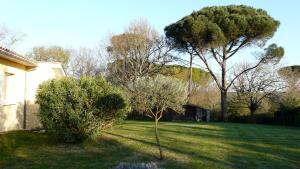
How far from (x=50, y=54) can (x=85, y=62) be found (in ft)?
15.0

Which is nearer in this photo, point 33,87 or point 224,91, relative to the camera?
point 33,87

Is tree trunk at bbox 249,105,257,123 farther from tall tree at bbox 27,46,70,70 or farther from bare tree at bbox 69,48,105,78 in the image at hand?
tall tree at bbox 27,46,70,70

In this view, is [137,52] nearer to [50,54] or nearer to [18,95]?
[50,54]

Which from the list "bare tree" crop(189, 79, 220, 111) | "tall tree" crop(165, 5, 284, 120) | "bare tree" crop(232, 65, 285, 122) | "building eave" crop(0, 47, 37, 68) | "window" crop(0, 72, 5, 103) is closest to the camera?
"building eave" crop(0, 47, 37, 68)

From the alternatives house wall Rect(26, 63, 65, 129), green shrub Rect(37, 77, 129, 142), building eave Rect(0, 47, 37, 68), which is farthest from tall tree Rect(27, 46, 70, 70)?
green shrub Rect(37, 77, 129, 142)

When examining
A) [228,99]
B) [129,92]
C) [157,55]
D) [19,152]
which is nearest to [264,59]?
[228,99]

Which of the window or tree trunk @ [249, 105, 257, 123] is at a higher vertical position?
the window

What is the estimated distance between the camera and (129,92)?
16.1 metres

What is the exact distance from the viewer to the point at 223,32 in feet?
133

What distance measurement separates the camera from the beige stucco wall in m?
15.4

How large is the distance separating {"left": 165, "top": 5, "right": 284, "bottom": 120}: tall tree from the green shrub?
2782 cm

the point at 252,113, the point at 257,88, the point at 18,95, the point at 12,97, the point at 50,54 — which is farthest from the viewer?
the point at 50,54

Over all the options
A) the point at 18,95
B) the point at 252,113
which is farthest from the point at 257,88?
the point at 18,95

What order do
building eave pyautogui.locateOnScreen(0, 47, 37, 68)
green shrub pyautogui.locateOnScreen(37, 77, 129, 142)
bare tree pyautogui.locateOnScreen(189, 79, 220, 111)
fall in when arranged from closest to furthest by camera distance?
1. green shrub pyautogui.locateOnScreen(37, 77, 129, 142)
2. building eave pyautogui.locateOnScreen(0, 47, 37, 68)
3. bare tree pyautogui.locateOnScreen(189, 79, 220, 111)
